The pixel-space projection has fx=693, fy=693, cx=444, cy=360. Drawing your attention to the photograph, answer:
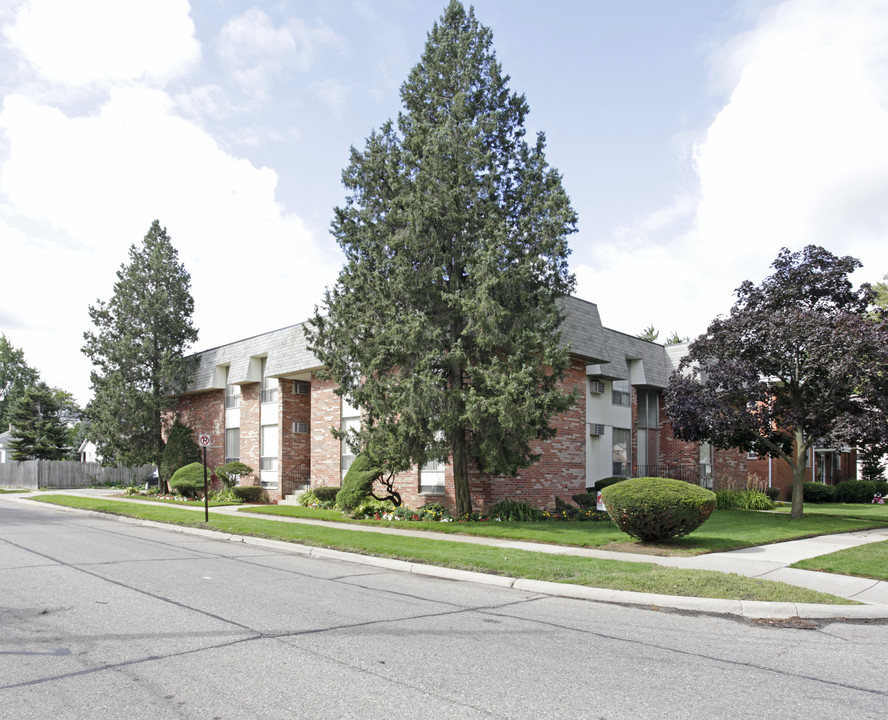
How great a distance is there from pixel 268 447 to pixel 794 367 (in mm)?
19714

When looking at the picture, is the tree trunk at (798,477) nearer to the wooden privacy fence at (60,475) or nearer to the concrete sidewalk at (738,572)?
A: the concrete sidewalk at (738,572)

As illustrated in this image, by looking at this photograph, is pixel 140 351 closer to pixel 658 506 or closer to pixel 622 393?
pixel 622 393

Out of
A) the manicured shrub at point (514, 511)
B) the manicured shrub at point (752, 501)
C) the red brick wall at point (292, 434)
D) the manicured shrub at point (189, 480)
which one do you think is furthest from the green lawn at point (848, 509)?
the manicured shrub at point (189, 480)

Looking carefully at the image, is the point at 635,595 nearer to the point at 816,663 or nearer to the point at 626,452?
the point at 816,663

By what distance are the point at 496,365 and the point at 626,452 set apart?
1286cm

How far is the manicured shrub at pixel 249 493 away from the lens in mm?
27344

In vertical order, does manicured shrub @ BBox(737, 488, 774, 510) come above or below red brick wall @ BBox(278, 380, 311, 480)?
below

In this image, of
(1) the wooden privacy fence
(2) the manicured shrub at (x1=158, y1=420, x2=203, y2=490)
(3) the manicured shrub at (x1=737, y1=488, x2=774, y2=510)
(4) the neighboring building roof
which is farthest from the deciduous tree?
(1) the wooden privacy fence

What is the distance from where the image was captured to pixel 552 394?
612 inches

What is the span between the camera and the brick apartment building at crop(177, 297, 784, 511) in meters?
21.3

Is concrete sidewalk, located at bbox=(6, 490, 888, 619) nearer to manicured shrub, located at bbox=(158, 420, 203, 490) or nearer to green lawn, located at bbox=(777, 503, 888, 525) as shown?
green lawn, located at bbox=(777, 503, 888, 525)

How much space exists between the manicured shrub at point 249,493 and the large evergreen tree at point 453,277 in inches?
417

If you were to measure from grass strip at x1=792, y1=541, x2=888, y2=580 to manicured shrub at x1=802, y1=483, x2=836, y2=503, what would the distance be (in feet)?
63.9

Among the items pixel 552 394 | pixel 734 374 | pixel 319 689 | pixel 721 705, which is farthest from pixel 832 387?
pixel 319 689
